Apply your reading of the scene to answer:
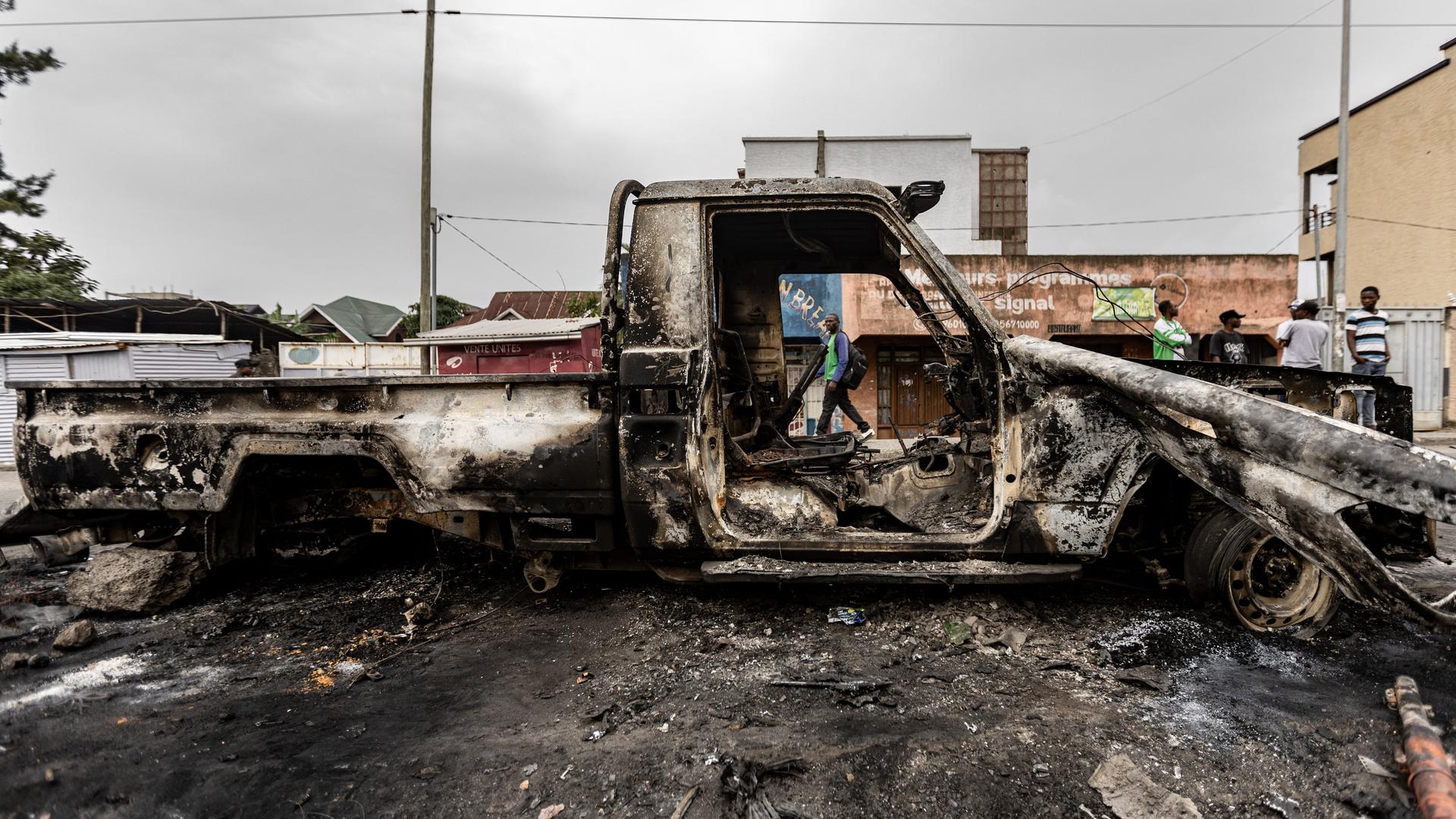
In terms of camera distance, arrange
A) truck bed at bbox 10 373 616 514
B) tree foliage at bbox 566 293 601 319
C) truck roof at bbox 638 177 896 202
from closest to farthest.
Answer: truck bed at bbox 10 373 616 514 → truck roof at bbox 638 177 896 202 → tree foliage at bbox 566 293 601 319

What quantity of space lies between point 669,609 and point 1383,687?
8.30ft

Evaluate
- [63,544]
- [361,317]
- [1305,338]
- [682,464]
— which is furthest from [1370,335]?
[361,317]

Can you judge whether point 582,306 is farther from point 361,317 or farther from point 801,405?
point 801,405

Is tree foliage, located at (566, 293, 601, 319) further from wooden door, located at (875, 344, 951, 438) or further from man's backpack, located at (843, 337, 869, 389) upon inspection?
man's backpack, located at (843, 337, 869, 389)

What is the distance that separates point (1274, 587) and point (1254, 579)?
0.24ft

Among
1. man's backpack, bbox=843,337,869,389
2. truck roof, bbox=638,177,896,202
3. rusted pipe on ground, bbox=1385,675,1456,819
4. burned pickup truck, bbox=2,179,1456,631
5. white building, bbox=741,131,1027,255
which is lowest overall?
rusted pipe on ground, bbox=1385,675,1456,819

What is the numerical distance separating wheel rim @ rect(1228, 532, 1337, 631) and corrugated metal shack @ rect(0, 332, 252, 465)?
12677mm

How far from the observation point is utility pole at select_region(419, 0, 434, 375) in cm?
1307

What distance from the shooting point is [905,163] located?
19.1 metres

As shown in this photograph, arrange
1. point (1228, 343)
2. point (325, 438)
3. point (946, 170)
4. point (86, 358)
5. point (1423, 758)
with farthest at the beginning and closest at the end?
point (946, 170)
point (86, 358)
point (1228, 343)
point (325, 438)
point (1423, 758)

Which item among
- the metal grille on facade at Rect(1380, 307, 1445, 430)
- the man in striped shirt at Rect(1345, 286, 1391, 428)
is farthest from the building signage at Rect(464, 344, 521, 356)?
the metal grille on facade at Rect(1380, 307, 1445, 430)

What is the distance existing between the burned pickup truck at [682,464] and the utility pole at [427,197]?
417 inches

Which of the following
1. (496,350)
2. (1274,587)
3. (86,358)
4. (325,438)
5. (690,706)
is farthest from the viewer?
(496,350)

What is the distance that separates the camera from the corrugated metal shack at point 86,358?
10.6 m
